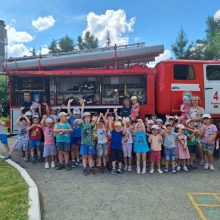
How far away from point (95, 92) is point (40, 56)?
2.36 metres

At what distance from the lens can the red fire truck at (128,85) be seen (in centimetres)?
910

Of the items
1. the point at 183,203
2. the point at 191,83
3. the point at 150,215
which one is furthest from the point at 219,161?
the point at 150,215

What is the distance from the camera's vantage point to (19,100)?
934 cm

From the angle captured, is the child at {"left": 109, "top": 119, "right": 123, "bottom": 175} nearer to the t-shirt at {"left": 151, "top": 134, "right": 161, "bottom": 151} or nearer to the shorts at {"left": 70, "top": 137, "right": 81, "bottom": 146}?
the t-shirt at {"left": 151, "top": 134, "right": 161, "bottom": 151}

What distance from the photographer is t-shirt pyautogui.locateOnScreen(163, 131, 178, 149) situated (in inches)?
311

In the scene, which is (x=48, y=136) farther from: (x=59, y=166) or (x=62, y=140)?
(x=59, y=166)

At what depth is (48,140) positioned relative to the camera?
8.30 meters

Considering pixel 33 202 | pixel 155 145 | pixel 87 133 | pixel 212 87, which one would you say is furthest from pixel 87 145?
pixel 212 87

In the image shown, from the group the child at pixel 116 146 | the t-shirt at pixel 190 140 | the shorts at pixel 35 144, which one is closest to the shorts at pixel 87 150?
the child at pixel 116 146

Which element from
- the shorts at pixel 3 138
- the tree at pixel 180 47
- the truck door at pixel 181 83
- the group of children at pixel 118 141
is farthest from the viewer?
the tree at pixel 180 47

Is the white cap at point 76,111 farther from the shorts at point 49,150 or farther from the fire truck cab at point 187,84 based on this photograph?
the fire truck cab at point 187,84

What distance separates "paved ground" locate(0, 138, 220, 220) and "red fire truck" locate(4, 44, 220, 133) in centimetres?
220

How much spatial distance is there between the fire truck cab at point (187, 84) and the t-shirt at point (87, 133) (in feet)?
8.12

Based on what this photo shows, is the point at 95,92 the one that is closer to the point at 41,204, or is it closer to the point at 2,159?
the point at 2,159
